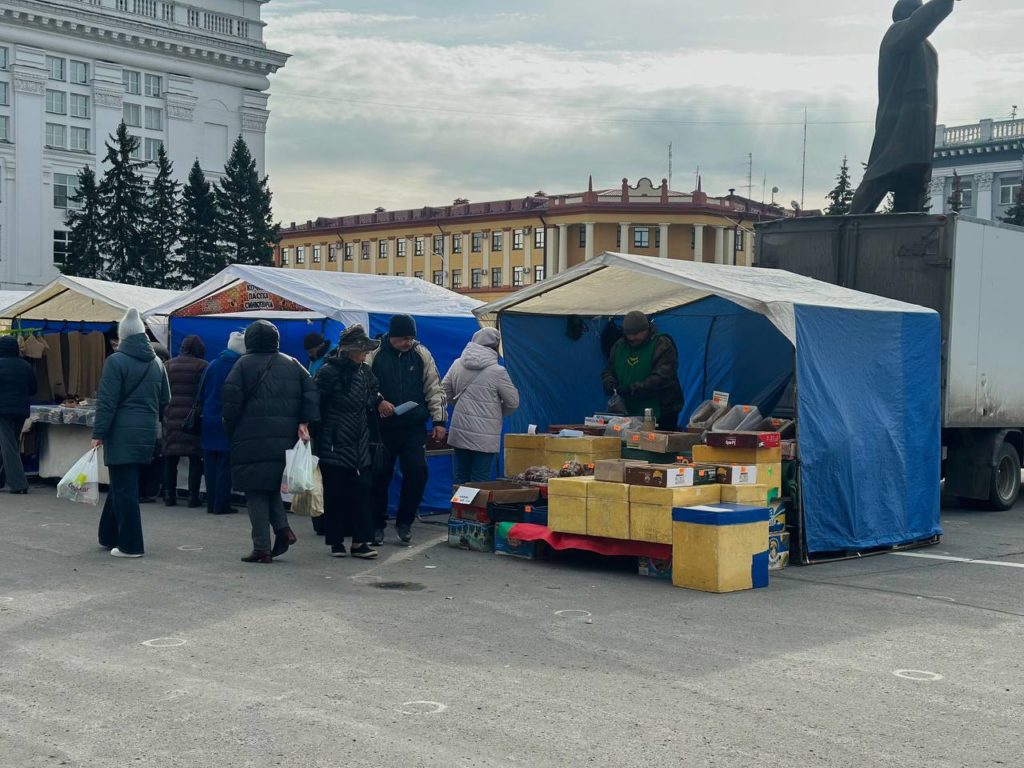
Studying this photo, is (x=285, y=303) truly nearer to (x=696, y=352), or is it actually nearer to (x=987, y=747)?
(x=696, y=352)

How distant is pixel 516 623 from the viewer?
7.95 meters

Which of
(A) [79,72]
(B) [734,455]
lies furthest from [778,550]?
(A) [79,72]

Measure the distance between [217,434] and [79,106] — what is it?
71429 mm

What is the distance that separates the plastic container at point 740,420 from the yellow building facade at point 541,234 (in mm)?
82216

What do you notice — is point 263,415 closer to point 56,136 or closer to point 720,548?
point 720,548

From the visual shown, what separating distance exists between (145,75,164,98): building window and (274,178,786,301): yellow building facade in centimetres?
2744

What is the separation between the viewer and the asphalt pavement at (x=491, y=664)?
541cm

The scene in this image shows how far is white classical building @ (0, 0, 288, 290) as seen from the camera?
245ft

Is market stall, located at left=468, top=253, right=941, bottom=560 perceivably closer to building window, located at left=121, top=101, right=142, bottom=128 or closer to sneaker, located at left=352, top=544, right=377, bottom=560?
sneaker, located at left=352, top=544, right=377, bottom=560

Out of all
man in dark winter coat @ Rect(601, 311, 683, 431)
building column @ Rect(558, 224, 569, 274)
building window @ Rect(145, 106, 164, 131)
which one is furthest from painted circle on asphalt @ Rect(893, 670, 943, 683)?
building column @ Rect(558, 224, 569, 274)

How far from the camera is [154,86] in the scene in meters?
83.3

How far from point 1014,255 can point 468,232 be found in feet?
296

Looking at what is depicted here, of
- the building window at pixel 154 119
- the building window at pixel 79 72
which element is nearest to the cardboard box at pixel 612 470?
the building window at pixel 79 72

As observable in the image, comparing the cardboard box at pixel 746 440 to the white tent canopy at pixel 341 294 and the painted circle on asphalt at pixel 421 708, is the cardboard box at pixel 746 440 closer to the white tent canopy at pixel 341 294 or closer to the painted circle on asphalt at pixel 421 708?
the white tent canopy at pixel 341 294
